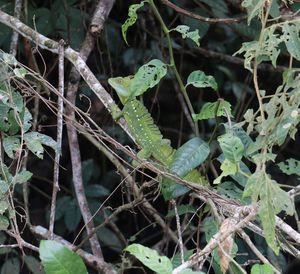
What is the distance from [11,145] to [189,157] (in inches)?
14.1

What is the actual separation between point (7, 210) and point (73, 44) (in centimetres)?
69

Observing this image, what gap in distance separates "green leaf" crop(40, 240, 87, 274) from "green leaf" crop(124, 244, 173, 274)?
0.36 feet

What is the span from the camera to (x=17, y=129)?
1.35 metres

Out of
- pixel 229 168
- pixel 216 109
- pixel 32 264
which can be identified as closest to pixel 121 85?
pixel 216 109

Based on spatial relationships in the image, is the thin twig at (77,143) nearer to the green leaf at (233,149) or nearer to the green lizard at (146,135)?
the green lizard at (146,135)

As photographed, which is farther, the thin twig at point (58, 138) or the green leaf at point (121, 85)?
the thin twig at point (58, 138)

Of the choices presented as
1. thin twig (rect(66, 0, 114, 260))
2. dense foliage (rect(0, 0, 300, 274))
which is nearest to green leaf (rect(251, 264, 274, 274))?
dense foliage (rect(0, 0, 300, 274))

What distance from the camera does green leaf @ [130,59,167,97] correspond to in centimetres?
124

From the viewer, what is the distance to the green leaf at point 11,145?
131 cm

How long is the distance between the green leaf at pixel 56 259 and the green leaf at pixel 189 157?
37cm

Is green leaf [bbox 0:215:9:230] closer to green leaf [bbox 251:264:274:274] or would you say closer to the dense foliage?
the dense foliage

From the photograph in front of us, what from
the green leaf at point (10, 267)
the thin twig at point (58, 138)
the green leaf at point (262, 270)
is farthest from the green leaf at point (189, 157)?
the green leaf at point (10, 267)

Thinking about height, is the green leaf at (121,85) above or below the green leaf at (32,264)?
above

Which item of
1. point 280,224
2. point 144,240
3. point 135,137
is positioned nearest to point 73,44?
point 135,137
